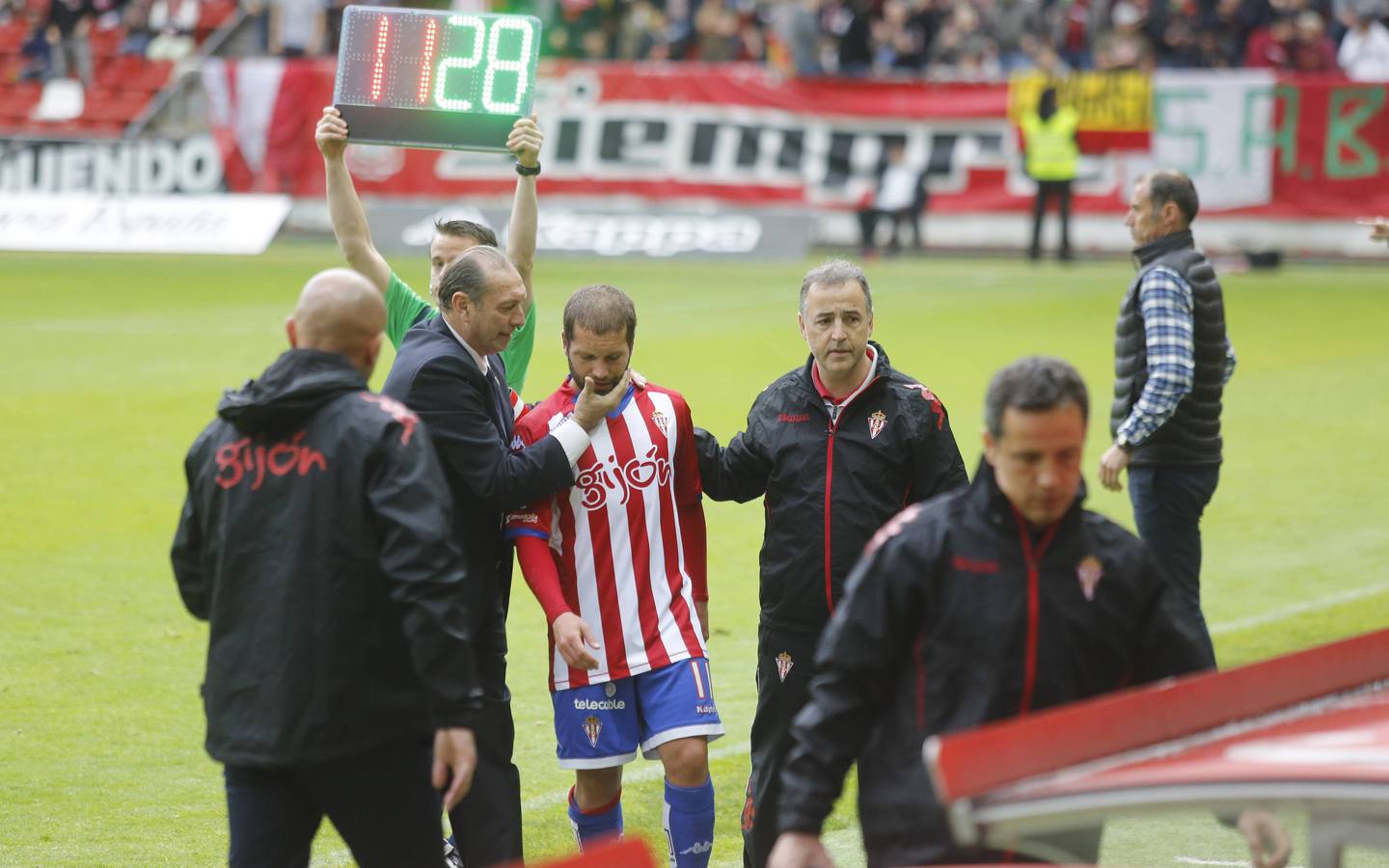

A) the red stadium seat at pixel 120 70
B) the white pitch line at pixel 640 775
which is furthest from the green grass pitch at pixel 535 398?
the red stadium seat at pixel 120 70

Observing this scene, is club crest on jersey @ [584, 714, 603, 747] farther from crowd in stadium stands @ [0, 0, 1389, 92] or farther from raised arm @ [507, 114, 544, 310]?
crowd in stadium stands @ [0, 0, 1389, 92]

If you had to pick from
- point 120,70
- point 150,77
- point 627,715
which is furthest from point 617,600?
point 120,70

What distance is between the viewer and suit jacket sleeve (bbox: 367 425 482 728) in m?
3.99

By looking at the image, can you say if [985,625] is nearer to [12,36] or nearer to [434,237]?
[434,237]

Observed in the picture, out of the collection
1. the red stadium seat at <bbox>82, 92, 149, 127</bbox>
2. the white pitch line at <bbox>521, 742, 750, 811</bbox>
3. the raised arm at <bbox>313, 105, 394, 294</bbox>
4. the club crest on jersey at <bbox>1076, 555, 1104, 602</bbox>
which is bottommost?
the white pitch line at <bbox>521, 742, 750, 811</bbox>

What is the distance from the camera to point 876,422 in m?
5.40

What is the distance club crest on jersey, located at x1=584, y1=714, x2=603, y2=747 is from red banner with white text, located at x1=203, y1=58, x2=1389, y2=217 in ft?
68.3

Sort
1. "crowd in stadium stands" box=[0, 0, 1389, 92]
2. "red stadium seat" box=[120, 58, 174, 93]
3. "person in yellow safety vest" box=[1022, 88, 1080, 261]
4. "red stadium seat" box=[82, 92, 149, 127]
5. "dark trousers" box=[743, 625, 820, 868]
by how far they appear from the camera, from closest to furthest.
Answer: "dark trousers" box=[743, 625, 820, 868], "person in yellow safety vest" box=[1022, 88, 1080, 261], "crowd in stadium stands" box=[0, 0, 1389, 92], "red stadium seat" box=[82, 92, 149, 127], "red stadium seat" box=[120, 58, 174, 93]

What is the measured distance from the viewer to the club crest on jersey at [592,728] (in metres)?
5.43

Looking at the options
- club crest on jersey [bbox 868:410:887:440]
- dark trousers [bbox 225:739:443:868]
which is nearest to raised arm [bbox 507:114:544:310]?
club crest on jersey [bbox 868:410:887:440]

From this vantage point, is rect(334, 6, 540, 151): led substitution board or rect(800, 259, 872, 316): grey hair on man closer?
rect(800, 259, 872, 316): grey hair on man

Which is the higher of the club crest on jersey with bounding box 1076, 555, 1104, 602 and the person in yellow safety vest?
the person in yellow safety vest

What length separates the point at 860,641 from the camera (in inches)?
146

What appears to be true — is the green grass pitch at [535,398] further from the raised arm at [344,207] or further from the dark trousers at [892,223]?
the raised arm at [344,207]
